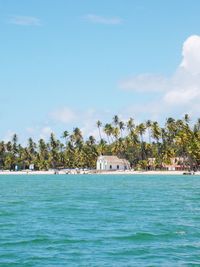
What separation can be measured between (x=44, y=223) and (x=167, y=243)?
11.6 meters

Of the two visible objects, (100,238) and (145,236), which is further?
(145,236)

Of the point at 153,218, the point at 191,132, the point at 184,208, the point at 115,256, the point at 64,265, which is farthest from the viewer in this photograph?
the point at 191,132

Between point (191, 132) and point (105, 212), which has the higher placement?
point (191, 132)

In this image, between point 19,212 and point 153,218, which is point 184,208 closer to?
point 153,218

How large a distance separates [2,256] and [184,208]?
92.9 feet

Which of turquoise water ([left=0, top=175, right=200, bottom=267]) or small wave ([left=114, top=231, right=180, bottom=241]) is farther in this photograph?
small wave ([left=114, top=231, right=180, bottom=241])

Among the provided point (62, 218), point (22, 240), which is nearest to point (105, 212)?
point (62, 218)

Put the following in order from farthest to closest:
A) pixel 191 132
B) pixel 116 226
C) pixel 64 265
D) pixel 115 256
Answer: pixel 191 132 < pixel 116 226 < pixel 115 256 < pixel 64 265

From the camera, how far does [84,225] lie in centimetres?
3688

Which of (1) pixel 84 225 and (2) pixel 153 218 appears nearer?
(1) pixel 84 225

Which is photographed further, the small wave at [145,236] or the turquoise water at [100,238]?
the small wave at [145,236]

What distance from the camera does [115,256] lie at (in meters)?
25.4

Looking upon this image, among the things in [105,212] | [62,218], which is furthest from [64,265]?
[105,212]

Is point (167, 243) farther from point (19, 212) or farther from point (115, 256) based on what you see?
point (19, 212)
